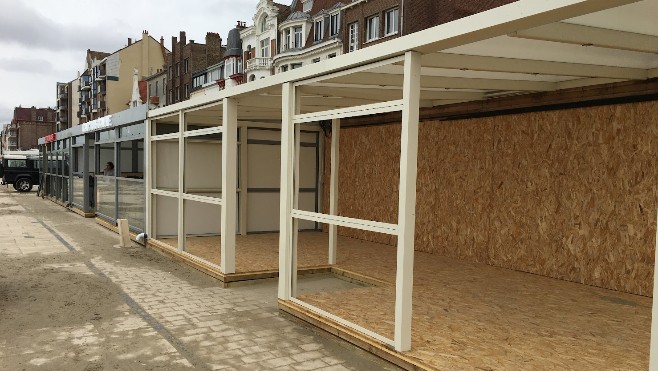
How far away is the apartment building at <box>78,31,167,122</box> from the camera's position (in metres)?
64.0

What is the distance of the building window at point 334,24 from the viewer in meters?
37.0

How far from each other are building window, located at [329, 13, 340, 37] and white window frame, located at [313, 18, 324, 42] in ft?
3.22

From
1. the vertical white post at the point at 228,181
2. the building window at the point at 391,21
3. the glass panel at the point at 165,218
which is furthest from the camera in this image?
the building window at the point at 391,21

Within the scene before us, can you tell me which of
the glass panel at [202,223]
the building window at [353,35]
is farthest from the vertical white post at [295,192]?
the building window at [353,35]

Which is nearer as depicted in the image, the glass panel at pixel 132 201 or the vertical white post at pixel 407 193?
the vertical white post at pixel 407 193

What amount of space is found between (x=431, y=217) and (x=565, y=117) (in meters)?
3.49

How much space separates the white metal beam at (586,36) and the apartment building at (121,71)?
65518 millimetres

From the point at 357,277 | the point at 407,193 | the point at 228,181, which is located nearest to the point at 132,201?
the point at 228,181

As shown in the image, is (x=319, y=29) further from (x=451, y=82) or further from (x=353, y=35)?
(x=451, y=82)

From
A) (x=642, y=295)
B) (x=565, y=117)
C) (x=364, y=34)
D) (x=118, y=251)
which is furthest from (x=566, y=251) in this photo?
(x=364, y=34)

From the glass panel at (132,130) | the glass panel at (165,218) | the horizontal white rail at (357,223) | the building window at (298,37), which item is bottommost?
the glass panel at (165,218)

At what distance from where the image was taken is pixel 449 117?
1023 centimetres

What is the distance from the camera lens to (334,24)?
123 ft

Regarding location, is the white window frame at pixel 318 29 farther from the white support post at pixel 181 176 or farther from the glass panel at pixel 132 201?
the white support post at pixel 181 176
